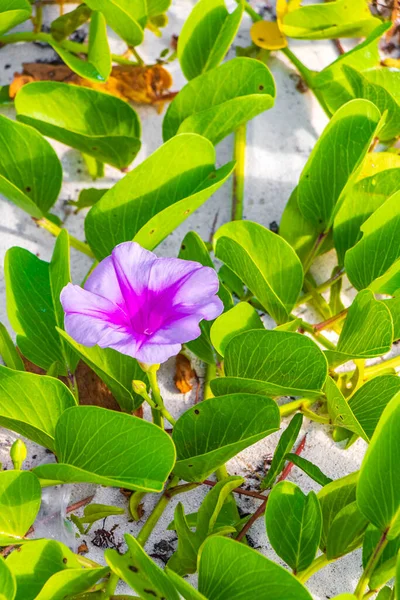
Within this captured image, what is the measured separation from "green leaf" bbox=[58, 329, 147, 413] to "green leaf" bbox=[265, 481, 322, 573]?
0.77 feet

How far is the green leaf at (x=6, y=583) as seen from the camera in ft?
2.73

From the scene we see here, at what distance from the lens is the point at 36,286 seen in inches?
41.9

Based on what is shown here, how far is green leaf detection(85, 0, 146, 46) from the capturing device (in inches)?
50.9

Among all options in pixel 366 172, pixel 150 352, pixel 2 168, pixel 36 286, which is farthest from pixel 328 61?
pixel 150 352

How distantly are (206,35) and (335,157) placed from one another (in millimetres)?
335

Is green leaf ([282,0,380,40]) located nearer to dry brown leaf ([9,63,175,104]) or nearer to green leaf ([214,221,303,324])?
dry brown leaf ([9,63,175,104])

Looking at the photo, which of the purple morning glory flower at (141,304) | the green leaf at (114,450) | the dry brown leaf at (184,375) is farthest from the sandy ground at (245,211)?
the purple morning glory flower at (141,304)

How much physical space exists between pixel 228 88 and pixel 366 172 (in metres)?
0.26

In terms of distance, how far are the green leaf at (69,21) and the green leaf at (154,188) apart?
19.5 inches

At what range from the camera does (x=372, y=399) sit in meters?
1.03

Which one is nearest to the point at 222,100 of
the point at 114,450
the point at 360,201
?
the point at 360,201

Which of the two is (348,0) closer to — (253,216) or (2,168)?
(253,216)

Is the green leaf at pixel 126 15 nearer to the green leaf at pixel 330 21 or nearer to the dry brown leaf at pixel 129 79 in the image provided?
the dry brown leaf at pixel 129 79

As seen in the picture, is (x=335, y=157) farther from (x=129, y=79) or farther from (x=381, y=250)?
(x=129, y=79)
